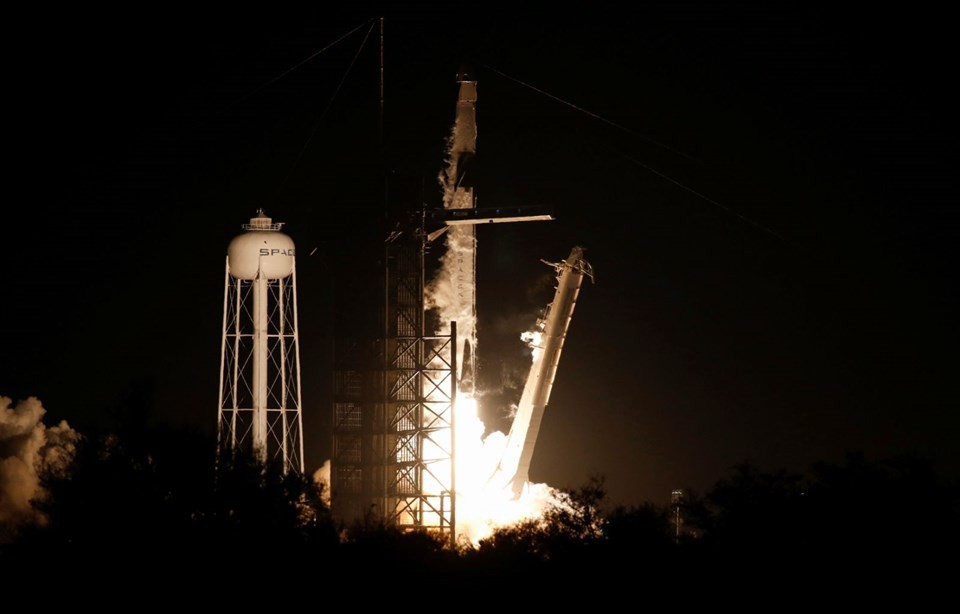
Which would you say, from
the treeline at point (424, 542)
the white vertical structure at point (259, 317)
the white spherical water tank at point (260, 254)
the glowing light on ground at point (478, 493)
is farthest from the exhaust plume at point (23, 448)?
the treeline at point (424, 542)

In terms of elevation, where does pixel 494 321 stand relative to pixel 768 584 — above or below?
above

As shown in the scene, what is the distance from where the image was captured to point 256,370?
42.0 metres

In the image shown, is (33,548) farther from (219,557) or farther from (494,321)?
(494,321)

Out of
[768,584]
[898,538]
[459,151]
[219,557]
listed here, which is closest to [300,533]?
[219,557]

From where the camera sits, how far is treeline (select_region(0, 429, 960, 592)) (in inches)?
1230

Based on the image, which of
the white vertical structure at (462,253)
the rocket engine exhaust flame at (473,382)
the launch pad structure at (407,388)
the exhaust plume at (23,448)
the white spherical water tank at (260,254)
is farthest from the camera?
the exhaust plume at (23,448)

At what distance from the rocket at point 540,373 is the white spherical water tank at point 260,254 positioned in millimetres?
5446

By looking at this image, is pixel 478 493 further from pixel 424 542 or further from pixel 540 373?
pixel 424 542

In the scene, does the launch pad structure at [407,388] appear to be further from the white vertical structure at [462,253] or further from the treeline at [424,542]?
the treeline at [424,542]

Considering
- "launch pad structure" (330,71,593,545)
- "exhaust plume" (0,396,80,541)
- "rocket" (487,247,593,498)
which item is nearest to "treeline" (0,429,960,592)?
"launch pad structure" (330,71,593,545)

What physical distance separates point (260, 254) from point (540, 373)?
245 inches

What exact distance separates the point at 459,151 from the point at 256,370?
6.24m

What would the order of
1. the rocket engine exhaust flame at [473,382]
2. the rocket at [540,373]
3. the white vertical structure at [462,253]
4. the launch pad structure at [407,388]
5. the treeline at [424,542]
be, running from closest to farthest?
the treeline at [424,542] < the launch pad structure at [407,388] < the rocket at [540,373] < the rocket engine exhaust flame at [473,382] < the white vertical structure at [462,253]

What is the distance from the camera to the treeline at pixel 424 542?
31250mm
